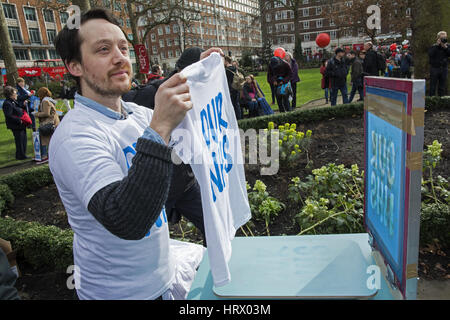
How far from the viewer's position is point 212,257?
1339 mm

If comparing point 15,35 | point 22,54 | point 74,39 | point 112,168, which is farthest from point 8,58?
point 22,54

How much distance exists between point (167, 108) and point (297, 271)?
0.95 m

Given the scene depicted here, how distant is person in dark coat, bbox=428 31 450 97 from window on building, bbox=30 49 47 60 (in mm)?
54580

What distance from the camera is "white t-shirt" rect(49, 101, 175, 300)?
1.20 m

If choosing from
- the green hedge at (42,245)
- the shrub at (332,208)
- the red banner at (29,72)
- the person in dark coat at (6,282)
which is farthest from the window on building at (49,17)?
the person in dark coat at (6,282)

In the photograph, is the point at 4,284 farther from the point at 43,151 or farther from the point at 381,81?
the point at 43,151

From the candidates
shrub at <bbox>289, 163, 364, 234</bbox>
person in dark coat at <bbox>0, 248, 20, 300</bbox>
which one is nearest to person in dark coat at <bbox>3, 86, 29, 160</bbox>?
shrub at <bbox>289, 163, 364, 234</bbox>

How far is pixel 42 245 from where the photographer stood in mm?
3506

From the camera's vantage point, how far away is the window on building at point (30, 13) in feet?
160

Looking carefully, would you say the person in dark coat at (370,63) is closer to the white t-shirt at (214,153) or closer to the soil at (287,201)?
the soil at (287,201)

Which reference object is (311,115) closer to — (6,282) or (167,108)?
(167,108)

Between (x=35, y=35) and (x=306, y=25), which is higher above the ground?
(x=35, y=35)

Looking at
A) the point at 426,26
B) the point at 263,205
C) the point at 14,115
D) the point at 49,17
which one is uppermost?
the point at 49,17

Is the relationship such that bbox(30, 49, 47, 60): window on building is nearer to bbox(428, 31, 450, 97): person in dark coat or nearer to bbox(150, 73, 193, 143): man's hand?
bbox(428, 31, 450, 97): person in dark coat
